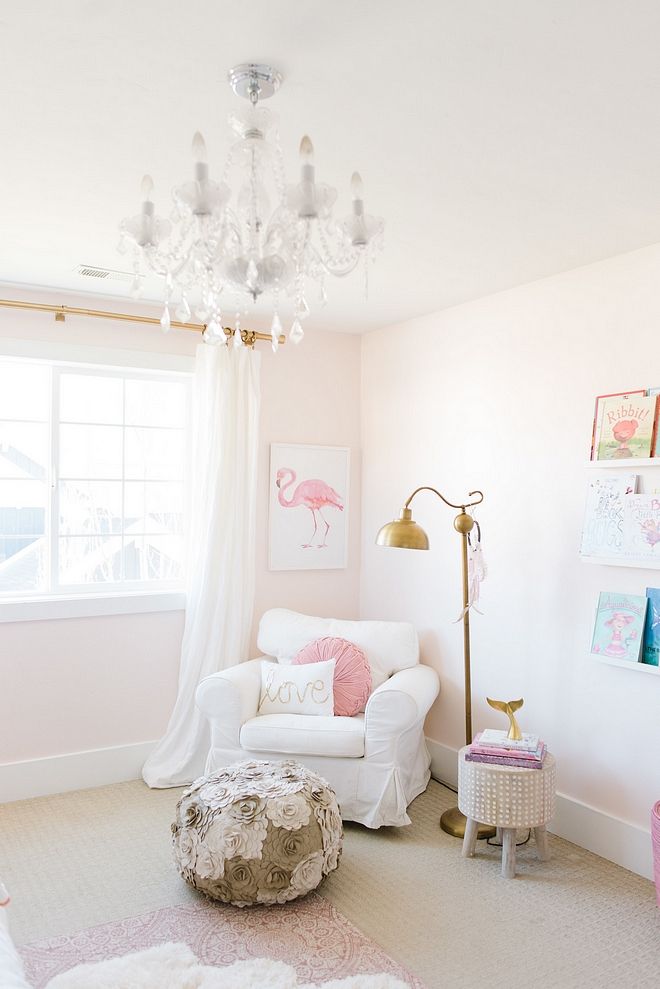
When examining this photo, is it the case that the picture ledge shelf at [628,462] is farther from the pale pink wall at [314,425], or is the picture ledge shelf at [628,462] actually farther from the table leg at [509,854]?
the pale pink wall at [314,425]

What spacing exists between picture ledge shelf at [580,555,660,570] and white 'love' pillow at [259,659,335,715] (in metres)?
1.30

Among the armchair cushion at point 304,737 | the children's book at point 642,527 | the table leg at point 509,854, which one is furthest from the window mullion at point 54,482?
the children's book at point 642,527

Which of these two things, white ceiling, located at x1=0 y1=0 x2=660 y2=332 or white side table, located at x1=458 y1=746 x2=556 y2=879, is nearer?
white ceiling, located at x1=0 y1=0 x2=660 y2=332

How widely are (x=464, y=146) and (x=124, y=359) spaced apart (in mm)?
2370

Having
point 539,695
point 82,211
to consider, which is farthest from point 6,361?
point 539,695

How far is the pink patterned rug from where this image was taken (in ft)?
8.06

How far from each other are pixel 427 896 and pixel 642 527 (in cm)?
159

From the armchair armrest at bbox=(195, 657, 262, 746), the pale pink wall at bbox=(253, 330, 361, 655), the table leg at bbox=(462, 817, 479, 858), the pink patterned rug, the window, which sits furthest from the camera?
the pale pink wall at bbox=(253, 330, 361, 655)

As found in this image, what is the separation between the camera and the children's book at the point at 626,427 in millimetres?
3105

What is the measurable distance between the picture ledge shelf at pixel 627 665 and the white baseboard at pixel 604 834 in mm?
629

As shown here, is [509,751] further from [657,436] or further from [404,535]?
[657,436]

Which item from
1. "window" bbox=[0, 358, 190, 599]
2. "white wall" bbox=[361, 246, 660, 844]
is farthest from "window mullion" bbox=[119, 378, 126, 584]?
"white wall" bbox=[361, 246, 660, 844]

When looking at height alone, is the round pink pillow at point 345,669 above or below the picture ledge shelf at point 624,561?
below

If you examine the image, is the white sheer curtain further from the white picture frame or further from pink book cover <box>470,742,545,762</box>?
pink book cover <box>470,742,545,762</box>
